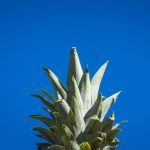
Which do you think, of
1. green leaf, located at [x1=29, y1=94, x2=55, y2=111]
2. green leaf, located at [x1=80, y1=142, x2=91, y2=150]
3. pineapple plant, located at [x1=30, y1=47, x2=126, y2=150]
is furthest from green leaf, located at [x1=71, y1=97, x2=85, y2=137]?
green leaf, located at [x1=29, y1=94, x2=55, y2=111]

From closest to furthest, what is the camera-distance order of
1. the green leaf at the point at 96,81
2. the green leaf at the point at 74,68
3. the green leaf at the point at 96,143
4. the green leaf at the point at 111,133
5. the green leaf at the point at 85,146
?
the green leaf at the point at 85,146
the green leaf at the point at 96,143
the green leaf at the point at 111,133
the green leaf at the point at 74,68
the green leaf at the point at 96,81

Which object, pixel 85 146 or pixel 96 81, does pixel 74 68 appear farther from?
pixel 85 146

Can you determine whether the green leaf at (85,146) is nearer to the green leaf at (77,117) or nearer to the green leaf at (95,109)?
the green leaf at (77,117)

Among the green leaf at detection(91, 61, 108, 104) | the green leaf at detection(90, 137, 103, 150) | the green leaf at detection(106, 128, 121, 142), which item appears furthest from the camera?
the green leaf at detection(91, 61, 108, 104)

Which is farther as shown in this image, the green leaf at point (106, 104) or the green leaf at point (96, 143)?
the green leaf at point (106, 104)

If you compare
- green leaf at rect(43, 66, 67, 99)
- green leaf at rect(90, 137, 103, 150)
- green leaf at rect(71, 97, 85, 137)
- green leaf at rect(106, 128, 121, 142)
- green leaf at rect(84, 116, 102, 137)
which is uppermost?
green leaf at rect(43, 66, 67, 99)

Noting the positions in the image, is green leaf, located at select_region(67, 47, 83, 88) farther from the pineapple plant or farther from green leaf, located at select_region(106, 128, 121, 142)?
green leaf, located at select_region(106, 128, 121, 142)

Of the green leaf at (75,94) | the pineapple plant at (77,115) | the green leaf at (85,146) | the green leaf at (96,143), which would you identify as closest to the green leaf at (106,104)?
the pineapple plant at (77,115)

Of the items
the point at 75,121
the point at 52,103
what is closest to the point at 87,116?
the point at 75,121

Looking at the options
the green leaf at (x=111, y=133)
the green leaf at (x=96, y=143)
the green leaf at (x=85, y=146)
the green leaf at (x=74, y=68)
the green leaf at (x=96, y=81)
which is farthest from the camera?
the green leaf at (x=96, y=81)
